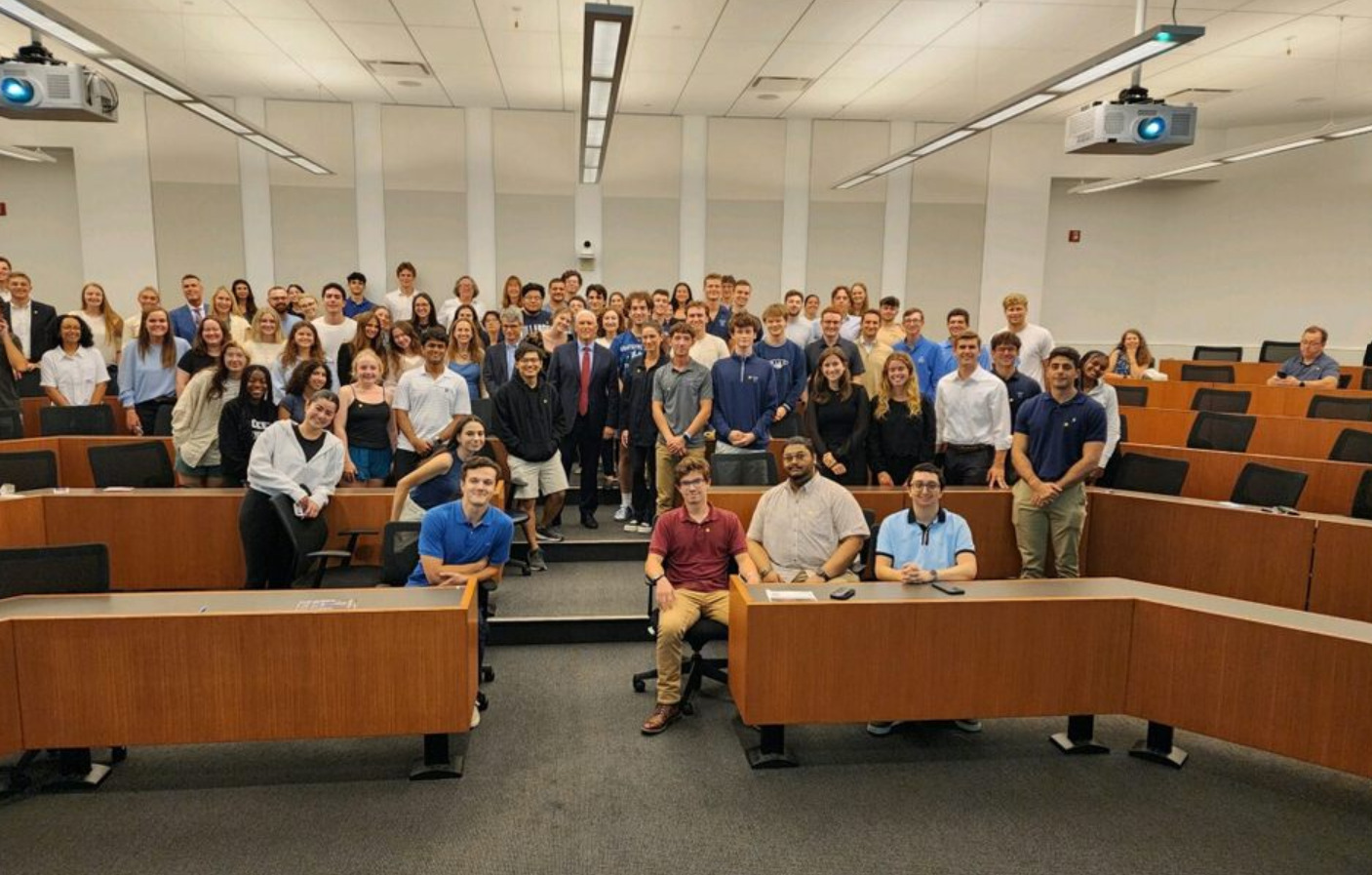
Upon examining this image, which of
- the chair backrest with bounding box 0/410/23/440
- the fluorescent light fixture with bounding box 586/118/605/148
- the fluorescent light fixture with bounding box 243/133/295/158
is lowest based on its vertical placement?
the chair backrest with bounding box 0/410/23/440

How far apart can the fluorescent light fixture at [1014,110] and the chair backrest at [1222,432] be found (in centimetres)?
296

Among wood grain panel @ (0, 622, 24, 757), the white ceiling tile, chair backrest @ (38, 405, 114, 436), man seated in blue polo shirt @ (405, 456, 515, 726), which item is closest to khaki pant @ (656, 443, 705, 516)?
man seated in blue polo shirt @ (405, 456, 515, 726)

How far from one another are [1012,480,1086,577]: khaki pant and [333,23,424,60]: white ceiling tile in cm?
627

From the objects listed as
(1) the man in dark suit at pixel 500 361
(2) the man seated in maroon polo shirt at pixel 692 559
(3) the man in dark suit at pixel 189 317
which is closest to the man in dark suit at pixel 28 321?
(3) the man in dark suit at pixel 189 317

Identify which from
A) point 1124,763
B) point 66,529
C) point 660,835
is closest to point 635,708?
point 660,835

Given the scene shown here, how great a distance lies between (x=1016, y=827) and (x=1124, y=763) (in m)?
0.81

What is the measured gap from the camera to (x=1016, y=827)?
2922 millimetres

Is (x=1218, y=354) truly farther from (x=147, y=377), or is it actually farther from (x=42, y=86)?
(x=42, y=86)

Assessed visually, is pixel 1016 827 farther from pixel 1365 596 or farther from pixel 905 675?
pixel 1365 596

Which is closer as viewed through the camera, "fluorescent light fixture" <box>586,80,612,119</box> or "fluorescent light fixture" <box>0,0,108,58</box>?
"fluorescent light fixture" <box>0,0,108,58</box>

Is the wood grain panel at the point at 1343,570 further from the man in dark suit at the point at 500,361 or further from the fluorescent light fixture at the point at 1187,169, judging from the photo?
the fluorescent light fixture at the point at 1187,169

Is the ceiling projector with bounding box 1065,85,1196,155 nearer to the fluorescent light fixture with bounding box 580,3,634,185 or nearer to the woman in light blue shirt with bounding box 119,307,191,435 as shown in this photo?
the fluorescent light fixture with bounding box 580,3,634,185

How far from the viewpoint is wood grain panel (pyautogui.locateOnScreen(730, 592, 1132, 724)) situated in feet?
10.5

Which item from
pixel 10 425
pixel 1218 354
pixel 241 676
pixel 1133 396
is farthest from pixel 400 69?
pixel 1218 354
